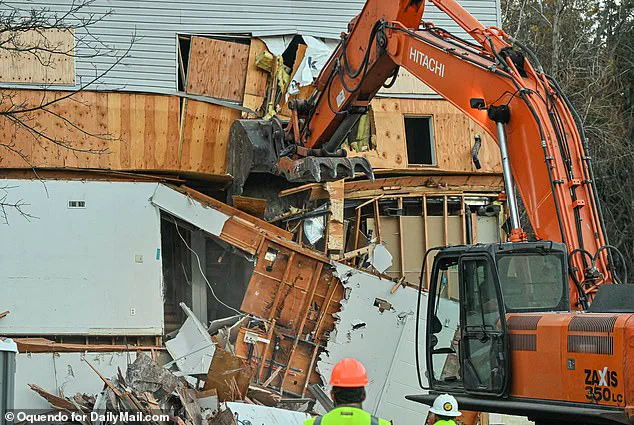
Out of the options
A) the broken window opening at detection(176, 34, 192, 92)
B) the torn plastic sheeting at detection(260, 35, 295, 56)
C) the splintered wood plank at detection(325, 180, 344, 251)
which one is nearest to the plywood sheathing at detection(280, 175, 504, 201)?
the splintered wood plank at detection(325, 180, 344, 251)

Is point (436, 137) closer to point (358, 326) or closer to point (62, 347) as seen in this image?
point (358, 326)

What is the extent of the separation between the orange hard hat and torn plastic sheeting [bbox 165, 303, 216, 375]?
12.0 m

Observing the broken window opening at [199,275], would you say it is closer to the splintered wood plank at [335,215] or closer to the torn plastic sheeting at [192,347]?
the torn plastic sheeting at [192,347]

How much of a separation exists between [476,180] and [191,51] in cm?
657

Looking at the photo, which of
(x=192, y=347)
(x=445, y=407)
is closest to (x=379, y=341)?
(x=192, y=347)

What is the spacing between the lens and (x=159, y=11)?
65.3 ft

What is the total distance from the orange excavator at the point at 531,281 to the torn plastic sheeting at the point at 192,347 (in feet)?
25.1

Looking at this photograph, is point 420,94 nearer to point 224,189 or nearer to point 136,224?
point 224,189

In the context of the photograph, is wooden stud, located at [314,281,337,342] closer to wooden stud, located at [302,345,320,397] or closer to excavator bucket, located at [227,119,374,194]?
wooden stud, located at [302,345,320,397]

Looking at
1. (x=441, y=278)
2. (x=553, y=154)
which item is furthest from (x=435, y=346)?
(x=553, y=154)

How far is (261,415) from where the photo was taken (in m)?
14.2

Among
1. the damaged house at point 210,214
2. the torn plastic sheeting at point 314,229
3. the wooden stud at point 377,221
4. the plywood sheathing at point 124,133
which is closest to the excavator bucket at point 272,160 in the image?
the damaged house at point 210,214

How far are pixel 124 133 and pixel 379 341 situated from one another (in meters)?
6.47

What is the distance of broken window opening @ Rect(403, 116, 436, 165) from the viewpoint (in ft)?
67.9
